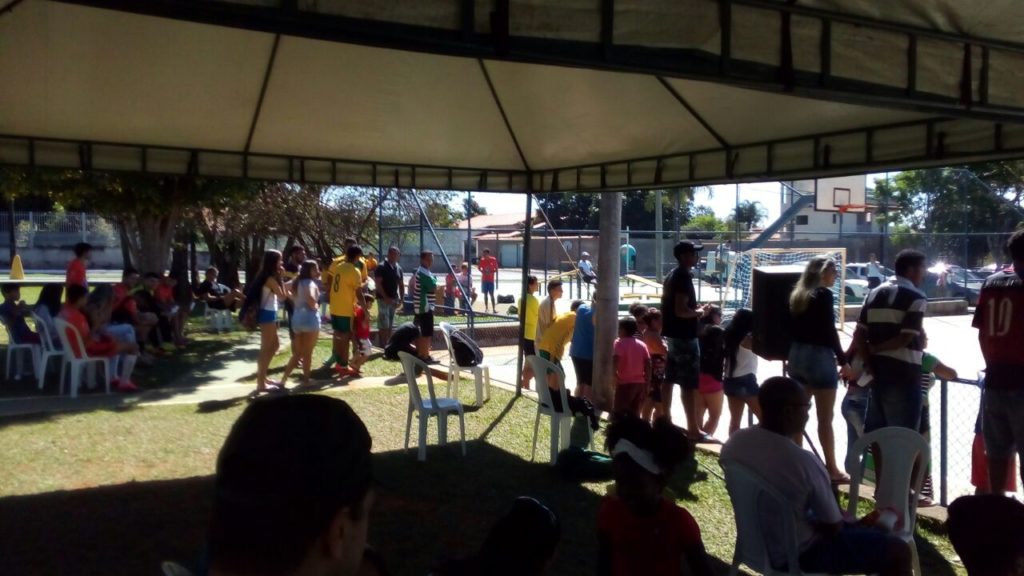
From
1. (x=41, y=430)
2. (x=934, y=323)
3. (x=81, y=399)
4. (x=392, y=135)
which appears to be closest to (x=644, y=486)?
(x=392, y=135)

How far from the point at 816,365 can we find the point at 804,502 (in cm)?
332

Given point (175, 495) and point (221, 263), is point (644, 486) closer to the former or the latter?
point (175, 495)

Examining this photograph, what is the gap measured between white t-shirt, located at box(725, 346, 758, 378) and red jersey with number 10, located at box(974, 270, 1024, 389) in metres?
2.77

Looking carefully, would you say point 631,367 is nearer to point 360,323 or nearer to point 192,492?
point 192,492

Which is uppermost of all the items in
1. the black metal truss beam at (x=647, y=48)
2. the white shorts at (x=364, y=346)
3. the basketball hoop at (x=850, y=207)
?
the basketball hoop at (x=850, y=207)

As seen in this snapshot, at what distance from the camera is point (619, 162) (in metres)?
8.84

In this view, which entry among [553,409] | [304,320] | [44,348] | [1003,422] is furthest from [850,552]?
[44,348]

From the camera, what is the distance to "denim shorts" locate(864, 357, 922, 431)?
6359 millimetres

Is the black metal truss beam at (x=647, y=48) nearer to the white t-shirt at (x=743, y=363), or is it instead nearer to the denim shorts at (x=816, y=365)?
the denim shorts at (x=816, y=365)

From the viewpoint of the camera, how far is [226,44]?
21.0 feet

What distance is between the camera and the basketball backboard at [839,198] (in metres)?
23.6

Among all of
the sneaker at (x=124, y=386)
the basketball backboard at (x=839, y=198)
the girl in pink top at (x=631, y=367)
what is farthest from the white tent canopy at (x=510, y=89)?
the basketball backboard at (x=839, y=198)

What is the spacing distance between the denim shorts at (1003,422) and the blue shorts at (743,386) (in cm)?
268

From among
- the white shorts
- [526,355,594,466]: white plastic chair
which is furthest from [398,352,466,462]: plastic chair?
the white shorts
